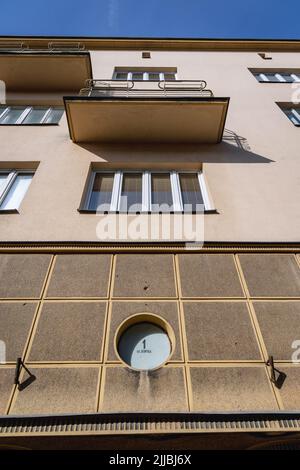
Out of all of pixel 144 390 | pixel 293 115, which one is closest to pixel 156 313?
pixel 144 390

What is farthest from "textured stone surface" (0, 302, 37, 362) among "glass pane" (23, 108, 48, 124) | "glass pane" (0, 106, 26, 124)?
"glass pane" (0, 106, 26, 124)

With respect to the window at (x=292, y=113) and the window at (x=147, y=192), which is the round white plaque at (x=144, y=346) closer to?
the window at (x=147, y=192)

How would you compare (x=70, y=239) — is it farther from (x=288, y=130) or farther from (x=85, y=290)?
(x=288, y=130)

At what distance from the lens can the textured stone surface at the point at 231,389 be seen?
306 cm

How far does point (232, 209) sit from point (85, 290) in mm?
3114

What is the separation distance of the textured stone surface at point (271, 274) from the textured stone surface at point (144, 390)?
1738 mm

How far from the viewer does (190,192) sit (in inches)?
236

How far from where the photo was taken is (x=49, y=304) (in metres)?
3.94

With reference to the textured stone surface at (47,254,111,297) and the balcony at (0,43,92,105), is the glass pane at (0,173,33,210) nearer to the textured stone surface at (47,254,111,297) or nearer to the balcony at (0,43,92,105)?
the textured stone surface at (47,254,111,297)

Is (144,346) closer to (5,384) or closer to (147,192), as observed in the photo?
(5,384)

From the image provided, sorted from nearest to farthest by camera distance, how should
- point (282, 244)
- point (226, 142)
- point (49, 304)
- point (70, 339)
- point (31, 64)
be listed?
point (70, 339) < point (49, 304) < point (282, 244) < point (226, 142) < point (31, 64)

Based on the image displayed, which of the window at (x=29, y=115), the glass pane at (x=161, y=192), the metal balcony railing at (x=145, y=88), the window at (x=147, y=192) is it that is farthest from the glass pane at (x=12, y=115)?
the glass pane at (x=161, y=192)

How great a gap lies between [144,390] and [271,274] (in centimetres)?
258
